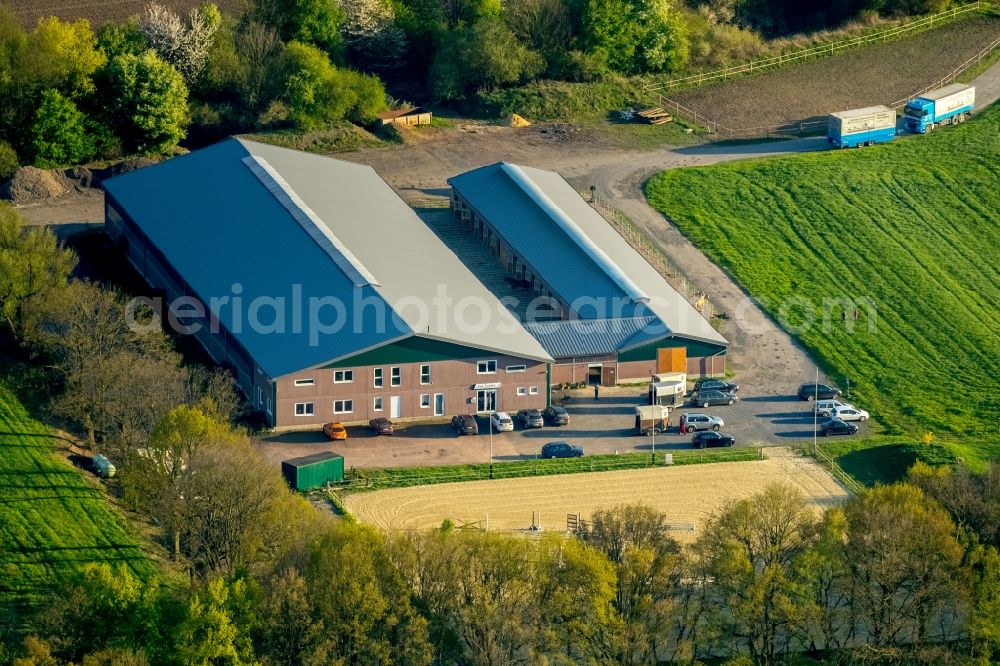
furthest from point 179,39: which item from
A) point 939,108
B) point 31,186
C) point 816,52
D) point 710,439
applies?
point 710,439

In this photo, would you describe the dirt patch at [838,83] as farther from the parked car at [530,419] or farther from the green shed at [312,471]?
the green shed at [312,471]

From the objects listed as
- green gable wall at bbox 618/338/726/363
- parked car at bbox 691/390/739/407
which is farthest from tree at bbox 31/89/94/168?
parked car at bbox 691/390/739/407

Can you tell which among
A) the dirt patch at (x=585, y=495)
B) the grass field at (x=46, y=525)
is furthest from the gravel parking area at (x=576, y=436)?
the grass field at (x=46, y=525)

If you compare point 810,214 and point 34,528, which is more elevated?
point 810,214

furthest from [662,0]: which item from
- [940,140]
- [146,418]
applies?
[146,418]

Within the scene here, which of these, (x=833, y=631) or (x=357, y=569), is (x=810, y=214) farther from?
(x=357, y=569)

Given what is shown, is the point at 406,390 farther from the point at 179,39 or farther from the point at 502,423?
the point at 179,39

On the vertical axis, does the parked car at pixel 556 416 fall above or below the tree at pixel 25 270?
below
